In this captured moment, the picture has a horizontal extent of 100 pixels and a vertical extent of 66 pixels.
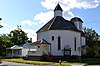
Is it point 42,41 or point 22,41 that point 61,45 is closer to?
point 42,41

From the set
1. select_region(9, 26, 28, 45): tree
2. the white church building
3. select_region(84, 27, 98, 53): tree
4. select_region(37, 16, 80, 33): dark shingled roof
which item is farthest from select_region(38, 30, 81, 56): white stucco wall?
select_region(9, 26, 28, 45): tree

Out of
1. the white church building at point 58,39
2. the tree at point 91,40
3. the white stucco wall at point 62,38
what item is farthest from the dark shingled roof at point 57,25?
the tree at point 91,40

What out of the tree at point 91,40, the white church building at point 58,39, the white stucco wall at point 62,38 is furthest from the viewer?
the tree at point 91,40

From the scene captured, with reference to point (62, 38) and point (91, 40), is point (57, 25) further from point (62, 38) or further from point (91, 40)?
point (91, 40)

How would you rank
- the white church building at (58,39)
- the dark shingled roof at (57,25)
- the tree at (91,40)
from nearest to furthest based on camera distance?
the white church building at (58,39) < the dark shingled roof at (57,25) < the tree at (91,40)

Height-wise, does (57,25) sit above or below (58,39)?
above

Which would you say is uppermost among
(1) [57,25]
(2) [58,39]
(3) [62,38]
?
(1) [57,25]

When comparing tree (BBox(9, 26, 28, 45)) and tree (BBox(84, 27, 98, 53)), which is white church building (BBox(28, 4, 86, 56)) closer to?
tree (BBox(84, 27, 98, 53))

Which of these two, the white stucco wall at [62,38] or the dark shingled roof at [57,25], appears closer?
the white stucco wall at [62,38]

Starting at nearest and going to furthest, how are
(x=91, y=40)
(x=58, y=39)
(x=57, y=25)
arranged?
(x=58, y=39) → (x=57, y=25) → (x=91, y=40)

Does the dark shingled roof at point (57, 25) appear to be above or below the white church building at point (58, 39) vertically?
above

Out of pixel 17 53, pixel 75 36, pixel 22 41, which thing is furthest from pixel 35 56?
pixel 22 41

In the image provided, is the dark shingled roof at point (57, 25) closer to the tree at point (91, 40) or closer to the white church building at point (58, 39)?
the white church building at point (58, 39)

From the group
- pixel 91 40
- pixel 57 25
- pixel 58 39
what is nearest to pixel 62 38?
pixel 58 39
